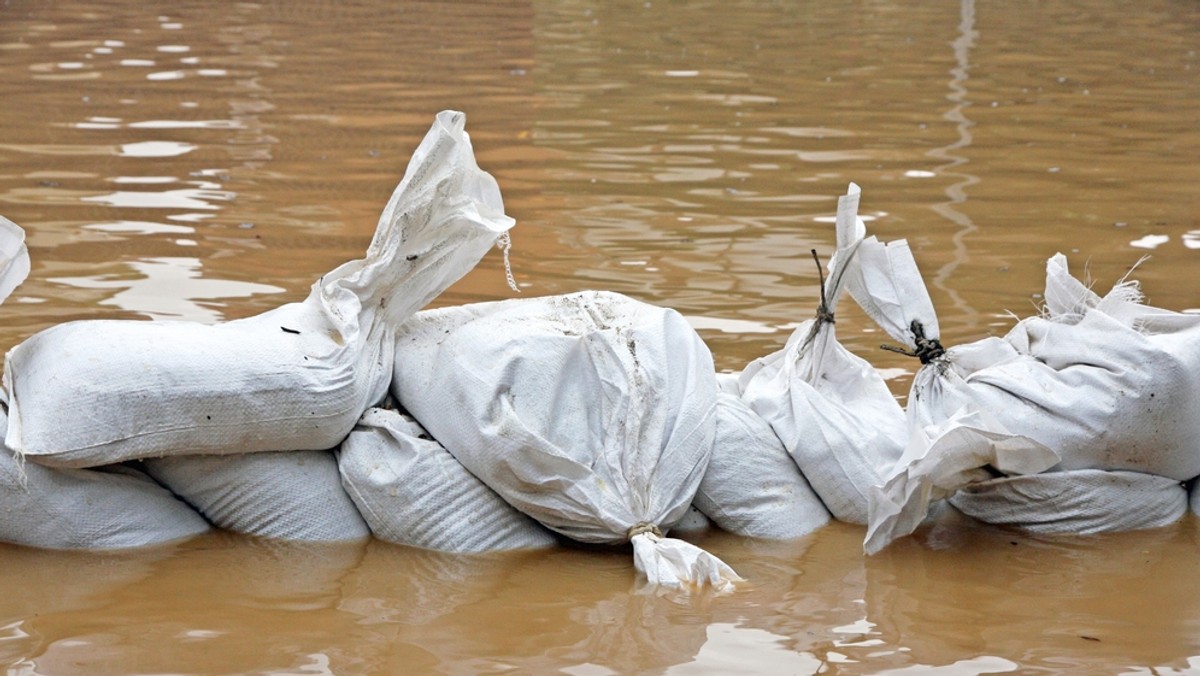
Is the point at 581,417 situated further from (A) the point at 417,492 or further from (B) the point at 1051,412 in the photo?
(B) the point at 1051,412

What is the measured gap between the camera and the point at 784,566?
2.93m

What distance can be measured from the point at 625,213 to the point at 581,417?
336cm

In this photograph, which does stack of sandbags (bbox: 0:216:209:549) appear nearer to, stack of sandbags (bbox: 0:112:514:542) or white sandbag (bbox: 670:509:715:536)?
stack of sandbags (bbox: 0:112:514:542)

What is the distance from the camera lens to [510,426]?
9.21 ft

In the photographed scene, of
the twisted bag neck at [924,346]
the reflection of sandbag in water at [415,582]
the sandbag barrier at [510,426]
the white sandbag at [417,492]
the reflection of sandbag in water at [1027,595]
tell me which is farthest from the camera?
the twisted bag neck at [924,346]

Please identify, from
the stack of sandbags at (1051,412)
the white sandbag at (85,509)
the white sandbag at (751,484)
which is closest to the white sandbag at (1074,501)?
the stack of sandbags at (1051,412)

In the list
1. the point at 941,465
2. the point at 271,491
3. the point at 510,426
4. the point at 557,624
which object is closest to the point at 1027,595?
the point at 941,465

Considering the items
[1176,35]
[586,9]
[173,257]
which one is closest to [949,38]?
[1176,35]

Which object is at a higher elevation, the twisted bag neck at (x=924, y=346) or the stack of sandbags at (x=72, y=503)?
the twisted bag neck at (x=924, y=346)

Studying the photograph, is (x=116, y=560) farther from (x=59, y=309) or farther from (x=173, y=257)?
(x=173, y=257)

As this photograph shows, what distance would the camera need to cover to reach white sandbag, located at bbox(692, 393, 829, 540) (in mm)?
3020

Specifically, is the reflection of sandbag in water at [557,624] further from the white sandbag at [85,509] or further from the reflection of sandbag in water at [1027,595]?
the white sandbag at [85,509]

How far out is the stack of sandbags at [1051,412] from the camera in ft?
9.59

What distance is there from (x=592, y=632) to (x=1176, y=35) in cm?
1149
